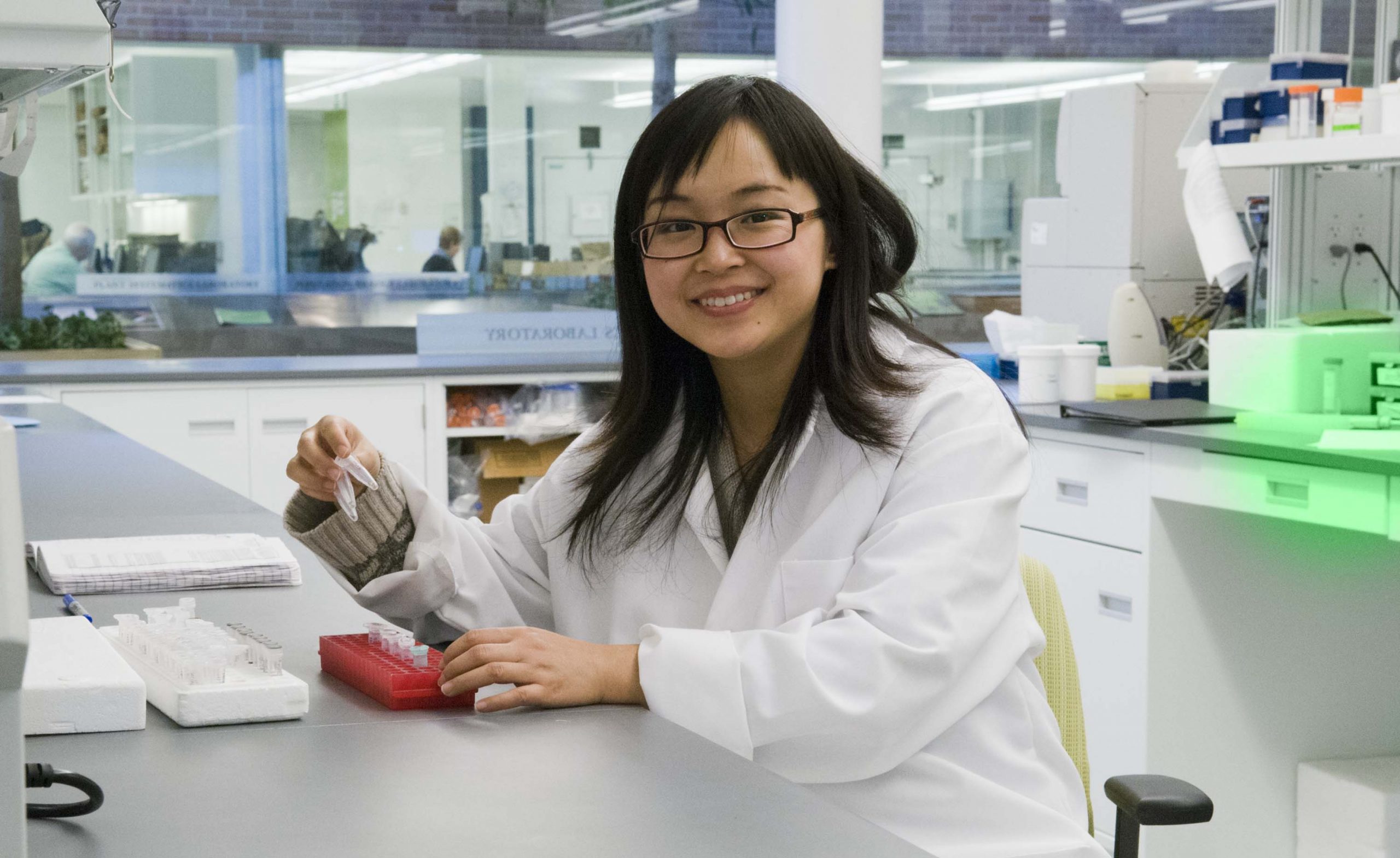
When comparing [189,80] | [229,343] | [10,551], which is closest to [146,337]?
[229,343]

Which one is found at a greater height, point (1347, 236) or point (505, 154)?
point (505, 154)

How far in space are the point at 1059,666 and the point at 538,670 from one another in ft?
2.16

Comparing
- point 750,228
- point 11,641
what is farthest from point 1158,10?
point 11,641

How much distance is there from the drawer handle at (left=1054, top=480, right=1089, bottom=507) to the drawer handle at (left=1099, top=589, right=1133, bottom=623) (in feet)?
0.63

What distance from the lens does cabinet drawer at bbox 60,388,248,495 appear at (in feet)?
13.6

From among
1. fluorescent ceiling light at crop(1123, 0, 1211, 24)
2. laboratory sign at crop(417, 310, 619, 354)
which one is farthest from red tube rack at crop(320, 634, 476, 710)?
fluorescent ceiling light at crop(1123, 0, 1211, 24)

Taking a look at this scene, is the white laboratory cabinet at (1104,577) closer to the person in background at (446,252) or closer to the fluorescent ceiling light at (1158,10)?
the person in background at (446,252)

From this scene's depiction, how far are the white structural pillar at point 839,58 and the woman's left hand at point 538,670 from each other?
3043 millimetres

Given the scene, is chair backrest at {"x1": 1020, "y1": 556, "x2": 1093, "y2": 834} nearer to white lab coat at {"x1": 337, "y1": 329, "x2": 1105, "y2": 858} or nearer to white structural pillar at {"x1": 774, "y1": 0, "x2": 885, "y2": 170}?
white lab coat at {"x1": 337, "y1": 329, "x2": 1105, "y2": 858}

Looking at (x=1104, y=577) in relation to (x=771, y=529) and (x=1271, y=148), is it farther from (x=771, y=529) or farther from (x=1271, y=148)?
(x=771, y=529)

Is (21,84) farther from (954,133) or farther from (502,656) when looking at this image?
(954,133)

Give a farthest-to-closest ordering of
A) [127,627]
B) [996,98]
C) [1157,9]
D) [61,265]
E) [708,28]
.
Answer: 1. [1157,9]
2. [996,98]
3. [708,28]
4. [61,265]
5. [127,627]

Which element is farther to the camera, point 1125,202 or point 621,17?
point 621,17

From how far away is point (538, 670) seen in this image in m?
1.23
